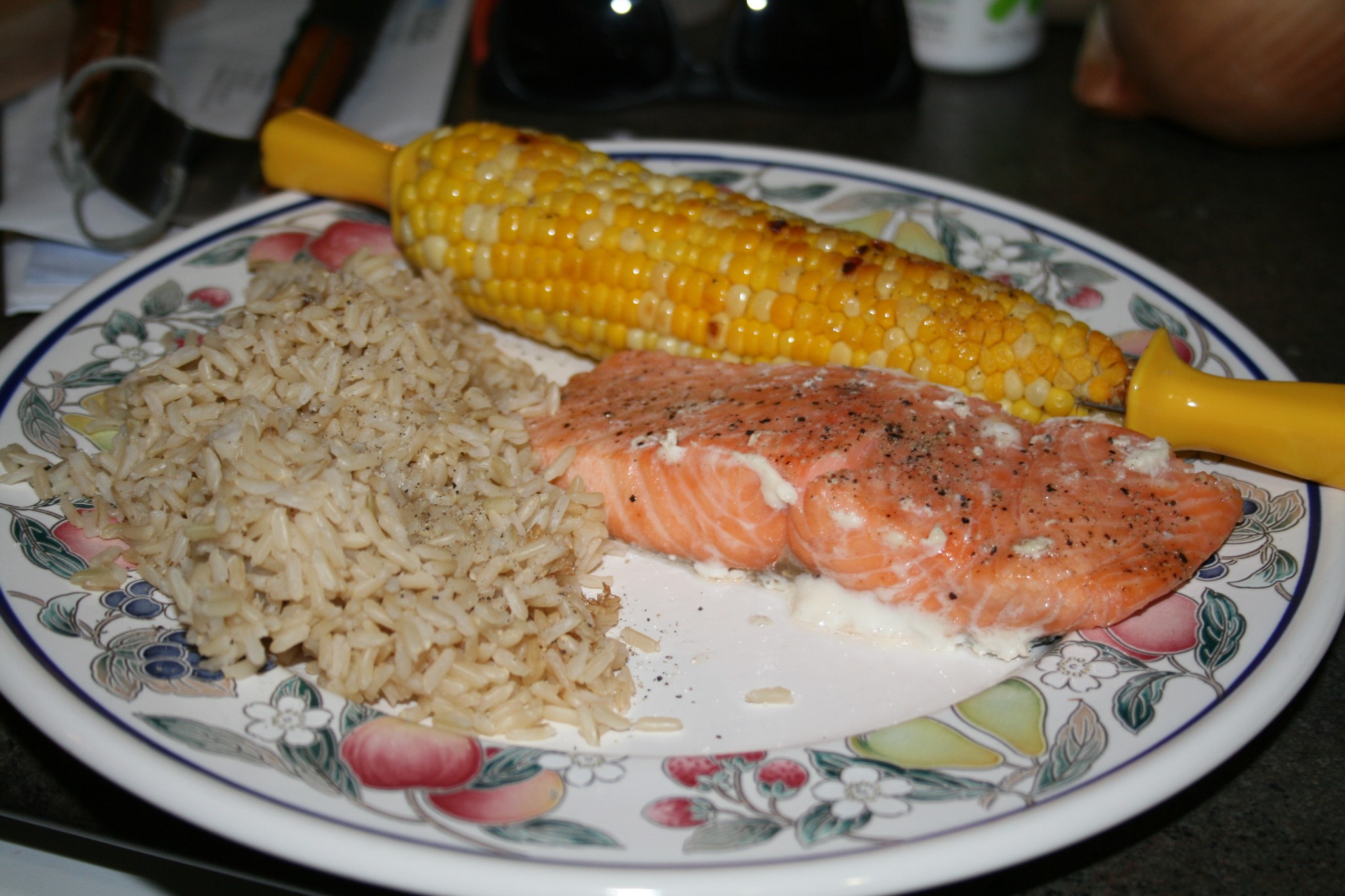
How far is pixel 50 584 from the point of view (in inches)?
63.4

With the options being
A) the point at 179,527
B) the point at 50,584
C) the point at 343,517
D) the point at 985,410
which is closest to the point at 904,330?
the point at 985,410

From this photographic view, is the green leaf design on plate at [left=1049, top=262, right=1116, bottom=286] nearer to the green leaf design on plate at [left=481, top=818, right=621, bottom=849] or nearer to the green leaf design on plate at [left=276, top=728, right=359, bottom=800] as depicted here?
the green leaf design on plate at [left=481, top=818, right=621, bottom=849]

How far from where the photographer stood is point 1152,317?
7.50 feet

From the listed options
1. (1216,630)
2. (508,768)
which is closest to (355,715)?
(508,768)

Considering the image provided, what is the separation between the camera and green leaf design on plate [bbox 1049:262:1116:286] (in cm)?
240

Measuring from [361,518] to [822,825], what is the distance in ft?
2.69

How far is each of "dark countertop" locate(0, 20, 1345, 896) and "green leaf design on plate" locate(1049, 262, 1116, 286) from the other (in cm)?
57

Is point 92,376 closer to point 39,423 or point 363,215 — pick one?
point 39,423

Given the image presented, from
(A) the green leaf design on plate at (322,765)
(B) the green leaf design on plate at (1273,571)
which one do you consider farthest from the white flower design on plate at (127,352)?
(B) the green leaf design on plate at (1273,571)

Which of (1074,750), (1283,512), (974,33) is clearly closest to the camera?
(1074,750)

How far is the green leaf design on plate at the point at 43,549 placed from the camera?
1652 millimetres

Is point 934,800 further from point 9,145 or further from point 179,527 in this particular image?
point 9,145

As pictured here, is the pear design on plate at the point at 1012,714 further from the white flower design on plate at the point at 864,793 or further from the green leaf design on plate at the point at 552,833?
the green leaf design on plate at the point at 552,833

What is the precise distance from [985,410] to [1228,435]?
408mm
